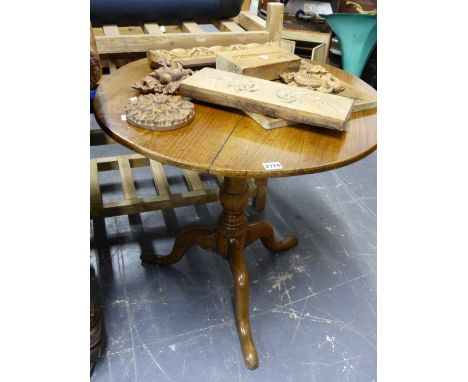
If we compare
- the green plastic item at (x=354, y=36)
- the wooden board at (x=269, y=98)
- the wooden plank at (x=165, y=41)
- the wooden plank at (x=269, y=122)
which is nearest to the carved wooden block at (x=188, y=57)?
the wooden board at (x=269, y=98)

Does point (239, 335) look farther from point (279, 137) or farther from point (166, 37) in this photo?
point (166, 37)

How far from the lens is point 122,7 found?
1.87 metres

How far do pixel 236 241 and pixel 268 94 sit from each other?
638 millimetres

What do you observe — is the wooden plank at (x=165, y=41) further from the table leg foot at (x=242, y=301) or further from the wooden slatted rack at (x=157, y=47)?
the table leg foot at (x=242, y=301)

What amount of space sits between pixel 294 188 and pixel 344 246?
52 cm

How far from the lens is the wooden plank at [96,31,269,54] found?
1.62 m

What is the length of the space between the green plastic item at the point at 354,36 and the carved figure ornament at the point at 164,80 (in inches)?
86.0

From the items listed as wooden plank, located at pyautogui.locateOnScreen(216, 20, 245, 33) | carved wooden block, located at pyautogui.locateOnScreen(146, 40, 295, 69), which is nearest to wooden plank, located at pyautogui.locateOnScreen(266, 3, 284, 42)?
wooden plank, located at pyautogui.locateOnScreen(216, 20, 245, 33)

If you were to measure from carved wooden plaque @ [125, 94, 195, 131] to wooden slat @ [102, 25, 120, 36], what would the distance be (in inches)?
30.7

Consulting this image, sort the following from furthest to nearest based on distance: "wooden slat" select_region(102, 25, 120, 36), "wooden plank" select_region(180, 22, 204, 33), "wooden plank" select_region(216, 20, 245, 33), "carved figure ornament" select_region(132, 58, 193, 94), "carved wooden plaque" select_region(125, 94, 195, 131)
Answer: "wooden plank" select_region(216, 20, 245, 33), "wooden plank" select_region(180, 22, 204, 33), "wooden slat" select_region(102, 25, 120, 36), "carved figure ornament" select_region(132, 58, 193, 94), "carved wooden plaque" select_region(125, 94, 195, 131)

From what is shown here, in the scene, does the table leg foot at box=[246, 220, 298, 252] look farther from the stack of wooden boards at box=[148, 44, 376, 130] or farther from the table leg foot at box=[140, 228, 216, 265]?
the stack of wooden boards at box=[148, 44, 376, 130]

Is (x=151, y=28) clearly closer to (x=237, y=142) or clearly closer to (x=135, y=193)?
(x=135, y=193)

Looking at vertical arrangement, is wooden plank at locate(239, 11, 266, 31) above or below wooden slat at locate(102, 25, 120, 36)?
above
